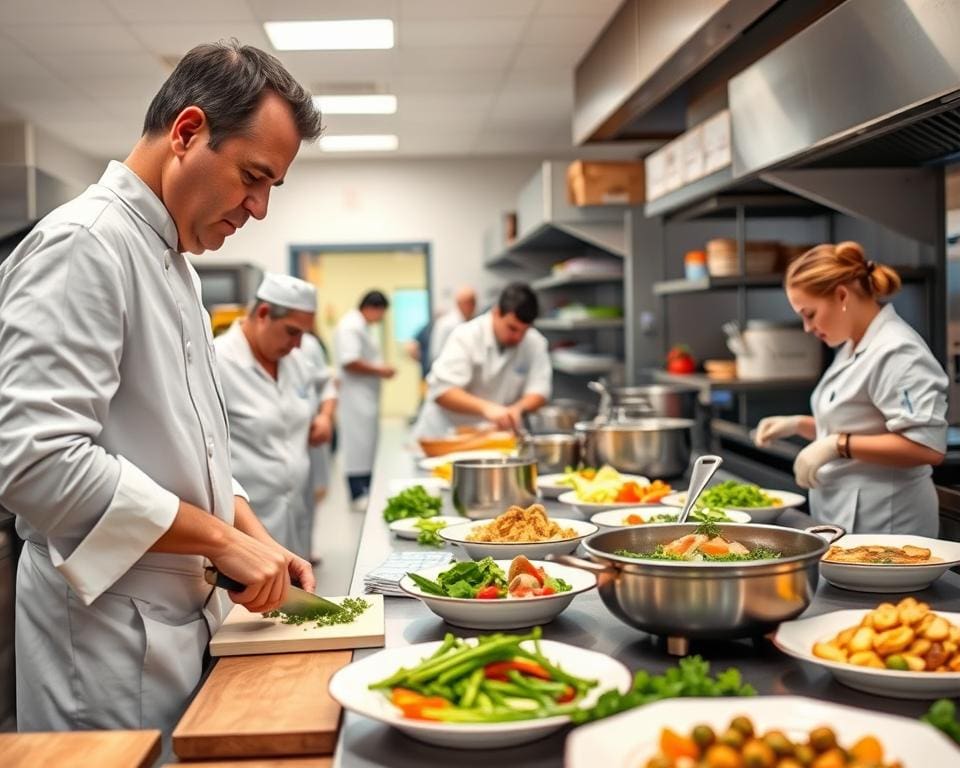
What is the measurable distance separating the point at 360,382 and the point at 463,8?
10.2ft

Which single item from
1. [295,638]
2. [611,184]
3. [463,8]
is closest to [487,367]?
[611,184]

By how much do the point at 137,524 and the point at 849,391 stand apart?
1833 mm

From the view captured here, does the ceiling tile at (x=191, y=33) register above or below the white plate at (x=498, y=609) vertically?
above

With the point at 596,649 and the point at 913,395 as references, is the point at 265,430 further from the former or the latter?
the point at 596,649

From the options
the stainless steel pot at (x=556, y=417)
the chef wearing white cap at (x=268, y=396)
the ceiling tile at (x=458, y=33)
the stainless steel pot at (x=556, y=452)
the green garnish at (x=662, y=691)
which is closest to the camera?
the green garnish at (x=662, y=691)

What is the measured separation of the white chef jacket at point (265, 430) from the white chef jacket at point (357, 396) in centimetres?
326

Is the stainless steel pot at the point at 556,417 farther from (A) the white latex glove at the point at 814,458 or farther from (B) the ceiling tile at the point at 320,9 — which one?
(B) the ceiling tile at the point at 320,9

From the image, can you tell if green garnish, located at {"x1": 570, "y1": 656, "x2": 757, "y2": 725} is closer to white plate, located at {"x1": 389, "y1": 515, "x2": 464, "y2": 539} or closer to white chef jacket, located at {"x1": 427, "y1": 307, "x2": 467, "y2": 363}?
white plate, located at {"x1": 389, "y1": 515, "x2": 464, "y2": 539}

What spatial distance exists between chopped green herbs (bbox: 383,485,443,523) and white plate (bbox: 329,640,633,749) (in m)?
1.20

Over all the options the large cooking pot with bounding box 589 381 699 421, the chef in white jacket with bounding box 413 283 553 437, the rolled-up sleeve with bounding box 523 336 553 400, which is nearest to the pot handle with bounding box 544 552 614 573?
the large cooking pot with bounding box 589 381 699 421

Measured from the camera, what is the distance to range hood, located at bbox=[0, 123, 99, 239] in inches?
244


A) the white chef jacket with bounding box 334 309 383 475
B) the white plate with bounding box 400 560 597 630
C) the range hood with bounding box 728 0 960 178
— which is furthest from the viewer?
the white chef jacket with bounding box 334 309 383 475

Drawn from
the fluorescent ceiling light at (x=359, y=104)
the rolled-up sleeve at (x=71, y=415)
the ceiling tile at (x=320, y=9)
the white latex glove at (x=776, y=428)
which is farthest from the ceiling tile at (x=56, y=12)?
the rolled-up sleeve at (x=71, y=415)

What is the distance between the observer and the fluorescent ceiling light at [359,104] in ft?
23.0
